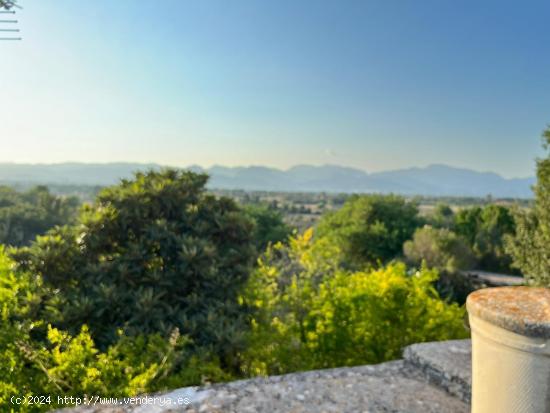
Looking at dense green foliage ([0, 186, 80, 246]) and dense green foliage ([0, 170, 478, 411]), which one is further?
dense green foliage ([0, 186, 80, 246])

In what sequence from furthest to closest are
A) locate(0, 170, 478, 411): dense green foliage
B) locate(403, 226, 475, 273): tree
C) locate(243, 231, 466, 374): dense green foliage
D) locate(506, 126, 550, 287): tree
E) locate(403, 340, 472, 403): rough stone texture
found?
locate(403, 226, 475, 273): tree
locate(506, 126, 550, 287): tree
locate(243, 231, 466, 374): dense green foliage
locate(0, 170, 478, 411): dense green foliage
locate(403, 340, 472, 403): rough stone texture

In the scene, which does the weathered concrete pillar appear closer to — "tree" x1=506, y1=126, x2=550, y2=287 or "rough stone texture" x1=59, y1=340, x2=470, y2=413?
"rough stone texture" x1=59, y1=340, x2=470, y2=413

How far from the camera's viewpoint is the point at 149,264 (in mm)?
5555

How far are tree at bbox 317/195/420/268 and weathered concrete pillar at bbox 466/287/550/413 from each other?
25087 millimetres

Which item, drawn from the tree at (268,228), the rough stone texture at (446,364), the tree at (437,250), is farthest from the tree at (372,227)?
the rough stone texture at (446,364)

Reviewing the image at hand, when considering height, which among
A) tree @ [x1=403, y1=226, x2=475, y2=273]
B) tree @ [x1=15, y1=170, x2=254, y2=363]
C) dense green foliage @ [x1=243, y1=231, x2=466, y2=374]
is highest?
tree @ [x1=15, y1=170, x2=254, y2=363]

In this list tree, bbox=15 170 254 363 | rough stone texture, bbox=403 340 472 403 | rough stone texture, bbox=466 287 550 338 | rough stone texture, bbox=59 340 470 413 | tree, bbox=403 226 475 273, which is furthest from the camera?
tree, bbox=403 226 475 273

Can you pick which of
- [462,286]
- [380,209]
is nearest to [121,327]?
[462,286]

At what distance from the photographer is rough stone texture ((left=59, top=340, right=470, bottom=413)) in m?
3.12

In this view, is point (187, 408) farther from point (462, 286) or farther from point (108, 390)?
point (462, 286)

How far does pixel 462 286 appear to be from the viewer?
20719 mm

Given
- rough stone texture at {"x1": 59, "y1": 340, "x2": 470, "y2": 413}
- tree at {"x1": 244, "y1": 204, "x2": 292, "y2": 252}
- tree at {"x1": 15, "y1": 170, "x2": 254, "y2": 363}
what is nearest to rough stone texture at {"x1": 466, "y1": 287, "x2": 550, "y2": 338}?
rough stone texture at {"x1": 59, "y1": 340, "x2": 470, "y2": 413}

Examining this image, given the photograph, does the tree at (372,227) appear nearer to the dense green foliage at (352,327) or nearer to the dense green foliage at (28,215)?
the dense green foliage at (352,327)

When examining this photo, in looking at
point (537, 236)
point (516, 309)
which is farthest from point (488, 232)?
point (516, 309)
